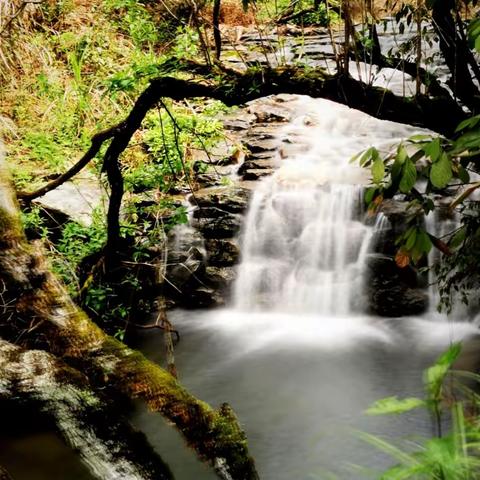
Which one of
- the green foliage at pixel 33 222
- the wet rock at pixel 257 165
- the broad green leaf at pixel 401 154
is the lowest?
the green foliage at pixel 33 222

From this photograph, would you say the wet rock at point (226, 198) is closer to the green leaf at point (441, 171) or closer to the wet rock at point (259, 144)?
the wet rock at point (259, 144)

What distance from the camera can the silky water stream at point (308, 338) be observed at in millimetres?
3986

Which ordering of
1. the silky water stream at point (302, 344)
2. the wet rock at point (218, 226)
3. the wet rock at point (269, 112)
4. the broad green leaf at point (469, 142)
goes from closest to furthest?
the broad green leaf at point (469, 142)
the silky water stream at point (302, 344)
the wet rock at point (218, 226)
the wet rock at point (269, 112)

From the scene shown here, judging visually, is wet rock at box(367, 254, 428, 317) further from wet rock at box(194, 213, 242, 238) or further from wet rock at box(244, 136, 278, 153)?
wet rock at box(244, 136, 278, 153)

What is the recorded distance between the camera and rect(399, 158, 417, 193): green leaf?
1.60 metres

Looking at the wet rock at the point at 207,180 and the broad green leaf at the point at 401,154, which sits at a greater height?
the broad green leaf at the point at 401,154

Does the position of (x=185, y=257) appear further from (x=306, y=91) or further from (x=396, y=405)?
(x=396, y=405)

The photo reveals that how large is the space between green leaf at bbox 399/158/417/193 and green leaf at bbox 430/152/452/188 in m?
0.08

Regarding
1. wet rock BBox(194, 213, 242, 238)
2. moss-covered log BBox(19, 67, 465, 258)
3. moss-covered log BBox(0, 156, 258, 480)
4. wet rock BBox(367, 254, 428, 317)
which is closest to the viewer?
moss-covered log BBox(0, 156, 258, 480)

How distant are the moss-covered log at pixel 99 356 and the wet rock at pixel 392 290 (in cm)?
420

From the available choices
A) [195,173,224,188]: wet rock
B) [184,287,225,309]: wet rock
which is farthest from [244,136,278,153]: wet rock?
[184,287,225,309]: wet rock

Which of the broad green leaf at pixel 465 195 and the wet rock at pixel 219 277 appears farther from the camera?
the wet rock at pixel 219 277

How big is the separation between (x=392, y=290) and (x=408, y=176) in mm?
4950

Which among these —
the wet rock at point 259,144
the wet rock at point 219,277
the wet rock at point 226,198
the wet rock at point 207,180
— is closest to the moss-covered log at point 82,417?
the wet rock at point 219,277
